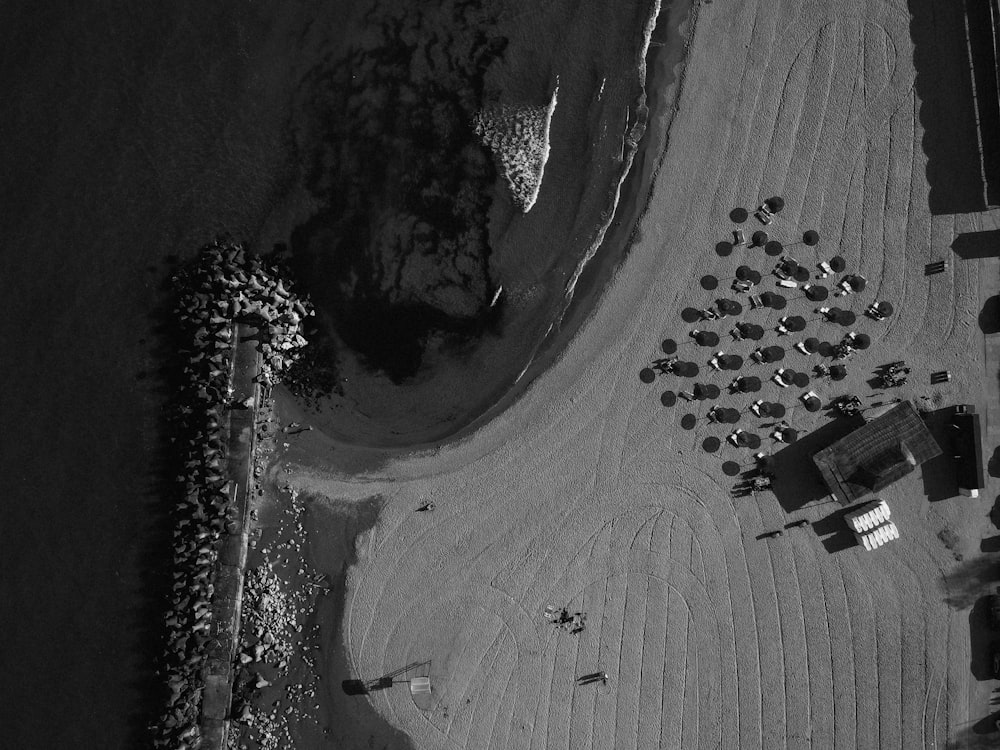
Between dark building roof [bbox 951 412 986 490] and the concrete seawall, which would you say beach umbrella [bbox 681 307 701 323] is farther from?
the concrete seawall

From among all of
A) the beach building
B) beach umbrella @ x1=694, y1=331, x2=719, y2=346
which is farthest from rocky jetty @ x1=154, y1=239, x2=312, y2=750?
the beach building

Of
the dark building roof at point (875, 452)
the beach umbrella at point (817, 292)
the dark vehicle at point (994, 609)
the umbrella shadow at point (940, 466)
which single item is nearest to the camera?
the dark building roof at point (875, 452)

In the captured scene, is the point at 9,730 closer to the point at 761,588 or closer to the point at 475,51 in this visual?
the point at 761,588

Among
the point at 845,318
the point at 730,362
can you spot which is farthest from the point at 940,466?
the point at 730,362

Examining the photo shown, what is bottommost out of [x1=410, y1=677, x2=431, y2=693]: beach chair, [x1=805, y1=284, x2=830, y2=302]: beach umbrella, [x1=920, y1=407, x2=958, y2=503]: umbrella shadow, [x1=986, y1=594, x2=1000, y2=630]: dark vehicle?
[x1=410, y1=677, x2=431, y2=693]: beach chair

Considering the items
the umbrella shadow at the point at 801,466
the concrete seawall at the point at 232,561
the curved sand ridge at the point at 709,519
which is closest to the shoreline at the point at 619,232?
the curved sand ridge at the point at 709,519

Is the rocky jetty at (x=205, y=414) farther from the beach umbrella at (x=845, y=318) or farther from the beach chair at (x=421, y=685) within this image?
the beach umbrella at (x=845, y=318)
